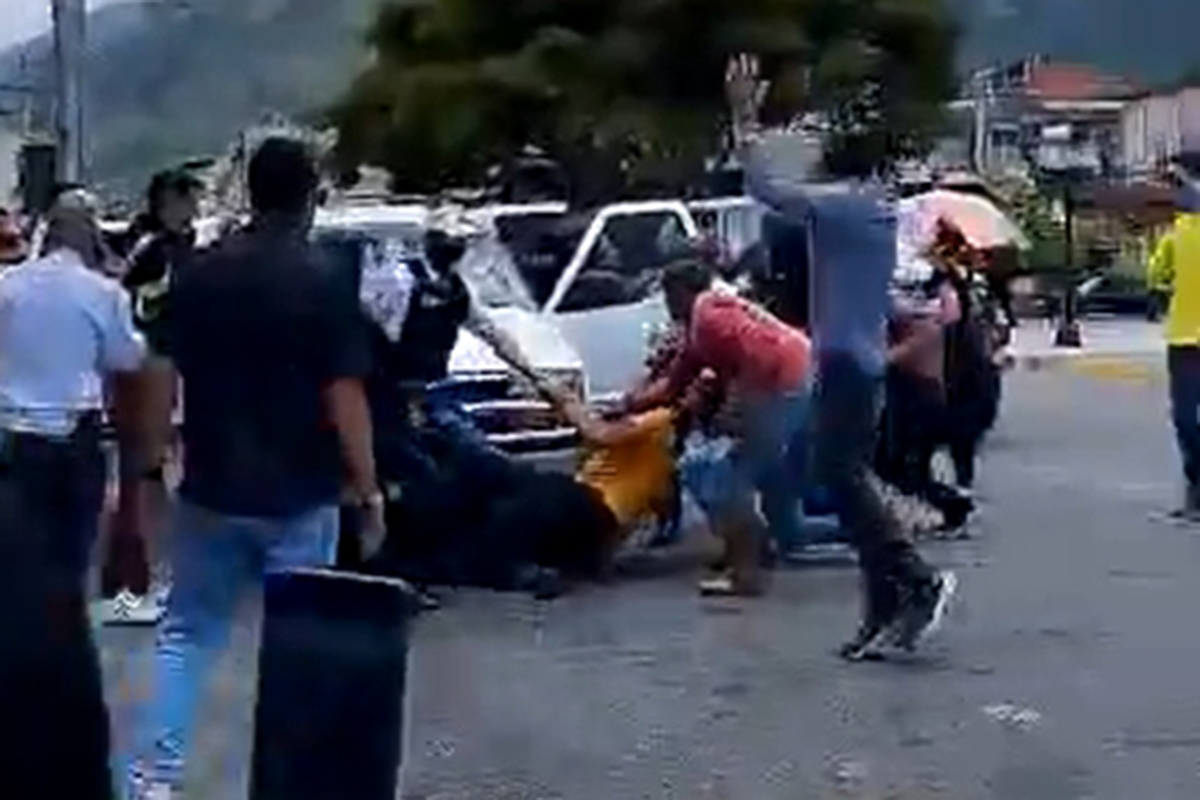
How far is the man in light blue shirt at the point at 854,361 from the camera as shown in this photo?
12.0 meters

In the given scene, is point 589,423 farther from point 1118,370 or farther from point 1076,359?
point 1076,359

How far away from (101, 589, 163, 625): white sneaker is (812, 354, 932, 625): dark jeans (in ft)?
8.23

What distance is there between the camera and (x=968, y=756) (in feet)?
32.3

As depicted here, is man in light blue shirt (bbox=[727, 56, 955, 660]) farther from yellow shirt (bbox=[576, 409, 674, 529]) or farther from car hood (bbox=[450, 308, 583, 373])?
car hood (bbox=[450, 308, 583, 373])

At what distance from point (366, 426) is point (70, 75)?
20.9 m

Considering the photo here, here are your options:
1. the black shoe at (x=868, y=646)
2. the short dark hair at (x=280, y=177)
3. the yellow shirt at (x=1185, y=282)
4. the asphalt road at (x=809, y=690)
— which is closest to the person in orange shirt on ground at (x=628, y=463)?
the asphalt road at (x=809, y=690)

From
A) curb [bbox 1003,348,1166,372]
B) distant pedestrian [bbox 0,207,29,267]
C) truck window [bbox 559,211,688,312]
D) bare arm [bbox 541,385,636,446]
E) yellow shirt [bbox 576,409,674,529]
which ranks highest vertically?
distant pedestrian [bbox 0,207,29,267]

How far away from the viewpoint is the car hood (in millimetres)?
16703

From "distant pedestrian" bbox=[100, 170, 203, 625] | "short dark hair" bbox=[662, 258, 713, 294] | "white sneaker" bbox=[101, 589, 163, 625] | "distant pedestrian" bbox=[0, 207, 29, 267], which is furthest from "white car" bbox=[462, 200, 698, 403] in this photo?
"white sneaker" bbox=[101, 589, 163, 625]

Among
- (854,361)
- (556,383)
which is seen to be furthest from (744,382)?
(556,383)

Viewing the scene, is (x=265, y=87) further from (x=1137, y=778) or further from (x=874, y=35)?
(x=1137, y=778)

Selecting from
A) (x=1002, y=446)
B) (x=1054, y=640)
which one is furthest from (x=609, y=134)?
(x=1054, y=640)

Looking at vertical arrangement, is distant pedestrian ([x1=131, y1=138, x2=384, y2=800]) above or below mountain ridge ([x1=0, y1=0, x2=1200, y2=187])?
below

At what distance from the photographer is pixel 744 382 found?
45.6 feet
